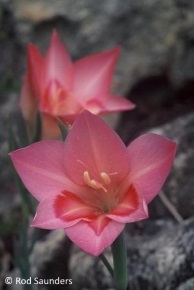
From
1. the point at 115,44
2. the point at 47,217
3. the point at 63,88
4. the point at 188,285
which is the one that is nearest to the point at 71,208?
the point at 47,217

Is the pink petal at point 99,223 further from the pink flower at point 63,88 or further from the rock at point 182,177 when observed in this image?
the rock at point 182,177

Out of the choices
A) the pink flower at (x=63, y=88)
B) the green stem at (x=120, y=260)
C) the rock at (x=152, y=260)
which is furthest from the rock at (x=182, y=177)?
the green stem at (x=120, y=260)

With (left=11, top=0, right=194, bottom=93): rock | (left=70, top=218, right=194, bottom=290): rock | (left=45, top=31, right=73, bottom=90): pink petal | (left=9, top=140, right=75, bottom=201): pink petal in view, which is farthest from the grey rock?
(left=11, top=0, right=194, bottom=93): rock

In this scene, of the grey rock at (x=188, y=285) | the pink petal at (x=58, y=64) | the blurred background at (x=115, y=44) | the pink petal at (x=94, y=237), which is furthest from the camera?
the blurred background at (x=115, y=44)

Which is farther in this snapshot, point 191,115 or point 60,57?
point 191,115

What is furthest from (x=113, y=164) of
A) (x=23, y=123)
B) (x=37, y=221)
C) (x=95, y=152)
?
(x=23, y=123)

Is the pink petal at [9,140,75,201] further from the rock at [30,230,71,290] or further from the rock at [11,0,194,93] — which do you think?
the rock at [11,0,194,93]

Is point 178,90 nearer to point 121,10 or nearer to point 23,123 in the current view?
point 121,10
